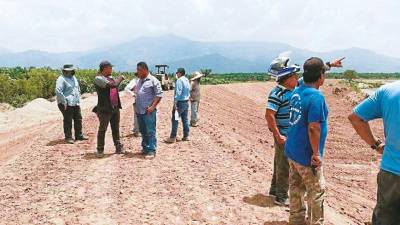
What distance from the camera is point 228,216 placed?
597 centimetres

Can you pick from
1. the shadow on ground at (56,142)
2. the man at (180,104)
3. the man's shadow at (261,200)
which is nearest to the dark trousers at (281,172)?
the man's shadow at (261,200)

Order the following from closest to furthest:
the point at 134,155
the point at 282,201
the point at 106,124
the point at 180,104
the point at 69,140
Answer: the point at 282,201 < the point at 106,124 < the point at 134,155 < the point at 180,104 < the point at 69,140

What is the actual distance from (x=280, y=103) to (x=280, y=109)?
123mm

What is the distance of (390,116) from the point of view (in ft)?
11.7

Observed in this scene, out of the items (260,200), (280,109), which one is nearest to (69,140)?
(260,200)

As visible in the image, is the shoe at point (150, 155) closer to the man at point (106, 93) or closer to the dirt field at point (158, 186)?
the dirt field at point (158, 186)

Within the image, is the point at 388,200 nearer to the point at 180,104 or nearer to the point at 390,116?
the point at 390,116

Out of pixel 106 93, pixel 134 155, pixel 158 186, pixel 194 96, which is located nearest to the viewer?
pixel 158 186

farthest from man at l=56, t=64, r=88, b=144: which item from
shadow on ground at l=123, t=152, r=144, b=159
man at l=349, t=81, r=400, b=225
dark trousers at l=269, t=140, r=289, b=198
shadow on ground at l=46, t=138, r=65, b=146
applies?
man at l=349, t=81, r=400, b=225

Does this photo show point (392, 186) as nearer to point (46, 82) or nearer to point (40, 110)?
point (40, 110)

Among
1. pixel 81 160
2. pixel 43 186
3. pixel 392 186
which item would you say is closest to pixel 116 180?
pixel 43 186

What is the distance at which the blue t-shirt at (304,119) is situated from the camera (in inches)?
180

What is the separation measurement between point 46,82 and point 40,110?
11.4 metres

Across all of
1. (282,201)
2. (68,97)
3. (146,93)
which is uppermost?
(146,93)
